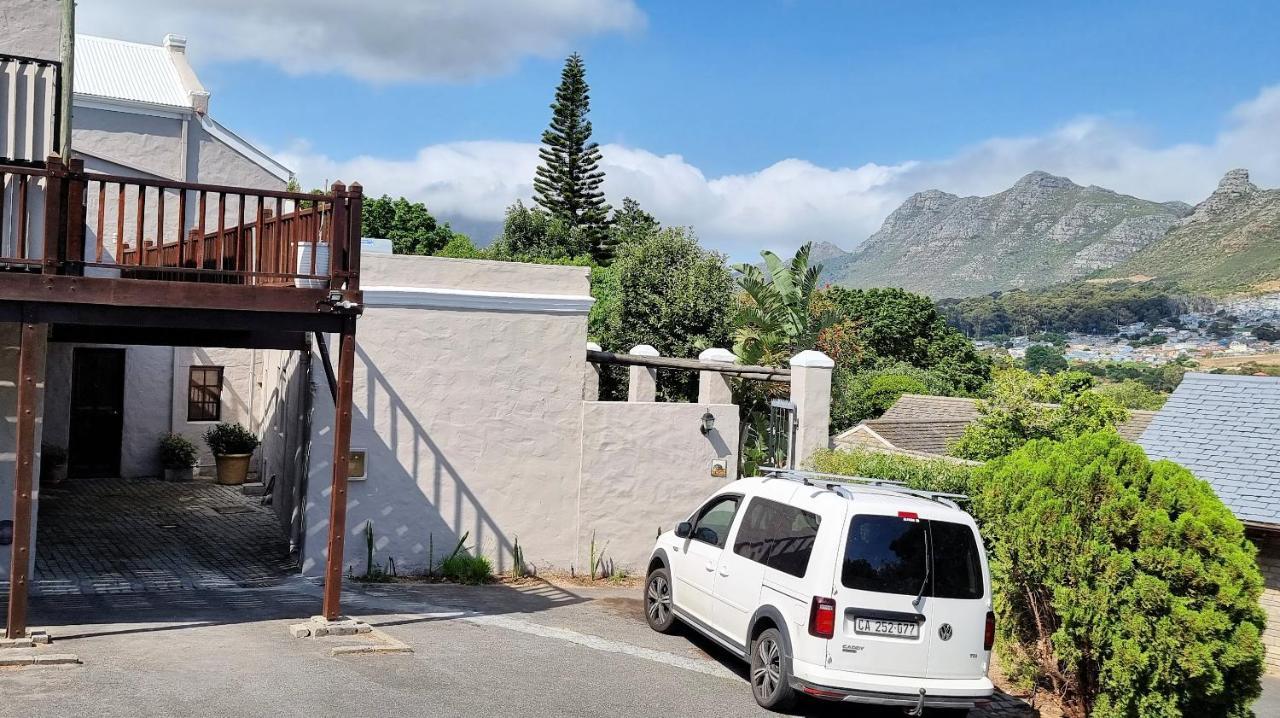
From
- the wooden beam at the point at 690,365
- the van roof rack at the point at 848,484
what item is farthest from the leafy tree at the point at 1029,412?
the van roof rack at the point at 848,484

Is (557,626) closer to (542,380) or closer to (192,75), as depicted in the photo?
(542,380)

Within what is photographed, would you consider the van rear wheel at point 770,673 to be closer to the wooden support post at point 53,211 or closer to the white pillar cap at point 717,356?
the wooden support post at point 53,211

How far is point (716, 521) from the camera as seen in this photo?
10.6 metres

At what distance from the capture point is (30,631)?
360 inches

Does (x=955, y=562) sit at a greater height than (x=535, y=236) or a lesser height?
lesser

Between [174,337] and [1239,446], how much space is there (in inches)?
506

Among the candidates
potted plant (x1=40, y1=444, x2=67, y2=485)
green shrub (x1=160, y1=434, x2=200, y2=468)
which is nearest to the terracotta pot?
green shrub (x1=160, y1=434, x2=200, y2=468)

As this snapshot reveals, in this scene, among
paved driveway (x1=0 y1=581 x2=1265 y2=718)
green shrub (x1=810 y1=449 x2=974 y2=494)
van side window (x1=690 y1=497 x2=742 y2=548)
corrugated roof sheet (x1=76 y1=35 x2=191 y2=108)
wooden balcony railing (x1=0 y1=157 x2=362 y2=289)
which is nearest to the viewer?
paved driveway (x1=0 y1=581 x2=1265 y2=718)

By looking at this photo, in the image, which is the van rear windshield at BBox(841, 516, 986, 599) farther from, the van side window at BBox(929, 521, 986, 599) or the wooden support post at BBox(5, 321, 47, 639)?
the wooden support post at BBox(5, 321, 47, 639)

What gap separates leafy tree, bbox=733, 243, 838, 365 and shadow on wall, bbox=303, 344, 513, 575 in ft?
25.2

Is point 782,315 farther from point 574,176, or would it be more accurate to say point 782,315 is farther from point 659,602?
point 574,176

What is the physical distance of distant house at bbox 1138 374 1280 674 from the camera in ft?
40.1

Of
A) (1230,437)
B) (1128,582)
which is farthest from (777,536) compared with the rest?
(1230,437)

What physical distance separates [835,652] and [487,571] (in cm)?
663
